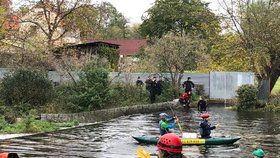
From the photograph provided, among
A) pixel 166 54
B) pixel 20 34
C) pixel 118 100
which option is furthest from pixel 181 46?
pixel 20 34

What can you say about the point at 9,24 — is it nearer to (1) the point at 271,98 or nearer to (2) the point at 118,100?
(2) the point at 118,100

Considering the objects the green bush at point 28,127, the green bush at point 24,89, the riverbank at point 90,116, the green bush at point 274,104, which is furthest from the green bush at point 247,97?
the green bush at point 28,127

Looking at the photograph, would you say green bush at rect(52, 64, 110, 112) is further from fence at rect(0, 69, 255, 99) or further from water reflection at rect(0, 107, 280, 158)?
fence at rect(0, 69, 255, 99)

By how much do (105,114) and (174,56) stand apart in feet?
34.8

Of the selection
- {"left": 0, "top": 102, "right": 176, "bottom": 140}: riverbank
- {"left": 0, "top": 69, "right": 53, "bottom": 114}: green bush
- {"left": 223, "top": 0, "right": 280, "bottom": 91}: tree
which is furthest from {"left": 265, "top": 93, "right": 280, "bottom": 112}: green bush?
{"left": 0, "top": 69, "right": 53, "bottom": 114}: green bush

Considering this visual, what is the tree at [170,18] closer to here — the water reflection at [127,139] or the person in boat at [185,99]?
the person in boat at [185,99]

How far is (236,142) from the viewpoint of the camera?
20375 mm

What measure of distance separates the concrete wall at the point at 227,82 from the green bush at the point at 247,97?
500 centimetres

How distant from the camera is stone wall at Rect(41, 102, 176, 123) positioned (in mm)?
26016

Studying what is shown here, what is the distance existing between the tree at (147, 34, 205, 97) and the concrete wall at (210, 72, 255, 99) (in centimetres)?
305

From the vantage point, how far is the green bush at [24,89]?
27.4 m

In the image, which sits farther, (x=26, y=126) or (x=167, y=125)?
(x=26, y=126)

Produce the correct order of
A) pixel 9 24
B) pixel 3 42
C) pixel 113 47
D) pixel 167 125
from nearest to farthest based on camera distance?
1. pixel 167 125
2. pixel 3 42
3. pixel 9 24
4. pixel 113 47

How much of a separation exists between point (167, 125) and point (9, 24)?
24549mm
